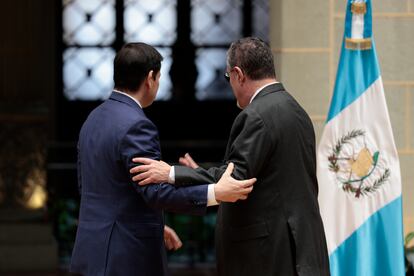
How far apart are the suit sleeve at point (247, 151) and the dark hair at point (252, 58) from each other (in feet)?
0.64

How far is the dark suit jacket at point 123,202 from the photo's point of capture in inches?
157

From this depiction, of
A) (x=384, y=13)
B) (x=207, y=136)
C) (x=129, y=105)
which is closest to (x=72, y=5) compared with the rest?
(x=207, y=136)

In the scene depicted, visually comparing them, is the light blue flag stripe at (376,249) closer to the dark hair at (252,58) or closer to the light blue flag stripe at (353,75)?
the light blue flag stripe at (353,75)

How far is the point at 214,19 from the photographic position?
10695 millimetres

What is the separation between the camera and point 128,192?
4047mm

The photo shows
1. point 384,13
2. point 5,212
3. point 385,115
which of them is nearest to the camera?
point 385,115

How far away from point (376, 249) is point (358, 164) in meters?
0.48

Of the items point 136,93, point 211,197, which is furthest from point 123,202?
point 136,93

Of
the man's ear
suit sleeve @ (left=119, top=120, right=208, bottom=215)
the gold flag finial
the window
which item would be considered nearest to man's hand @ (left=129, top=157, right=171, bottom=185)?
suit sleeve @ (left=119, top=120, right=208, bottom=215)

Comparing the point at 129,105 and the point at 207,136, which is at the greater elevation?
the point at 129,105

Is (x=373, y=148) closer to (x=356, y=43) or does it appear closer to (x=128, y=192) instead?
(x=356, y=43)

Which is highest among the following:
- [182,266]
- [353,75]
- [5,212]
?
[353,75]

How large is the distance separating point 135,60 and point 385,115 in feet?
Result: 5.92

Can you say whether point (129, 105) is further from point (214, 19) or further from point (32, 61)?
point (214, 19)
